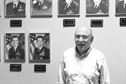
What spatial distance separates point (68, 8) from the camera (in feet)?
9.10

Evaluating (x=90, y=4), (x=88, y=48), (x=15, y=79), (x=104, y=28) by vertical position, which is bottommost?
(x=15, y=79)

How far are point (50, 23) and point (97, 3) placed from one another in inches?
19.0

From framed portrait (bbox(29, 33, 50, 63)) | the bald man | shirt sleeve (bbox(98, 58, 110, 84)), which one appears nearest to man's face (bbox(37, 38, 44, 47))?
framed portrait (bbox(29, 33, 50, 63))

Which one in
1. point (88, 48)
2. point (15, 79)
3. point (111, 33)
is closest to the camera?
point (88, 48)

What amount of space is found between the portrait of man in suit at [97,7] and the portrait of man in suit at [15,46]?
701 millimetres

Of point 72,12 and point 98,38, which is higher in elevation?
point 72,12

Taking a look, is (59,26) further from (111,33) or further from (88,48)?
(88,48)

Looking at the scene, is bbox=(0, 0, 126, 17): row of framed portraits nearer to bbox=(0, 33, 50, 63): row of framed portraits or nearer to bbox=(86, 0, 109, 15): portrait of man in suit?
bbox=(86, 0, 109, 15): portrait of man in suit

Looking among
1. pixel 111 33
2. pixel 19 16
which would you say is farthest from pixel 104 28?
pixel 19 16

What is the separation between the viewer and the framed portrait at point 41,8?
9.24 ft

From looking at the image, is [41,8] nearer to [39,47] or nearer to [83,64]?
[39,47]

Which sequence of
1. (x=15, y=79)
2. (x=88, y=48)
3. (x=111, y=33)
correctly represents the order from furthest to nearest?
(x=15, y=79) < (x=111, y=33) < (x=88, y=48)

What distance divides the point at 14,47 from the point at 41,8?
464 mm

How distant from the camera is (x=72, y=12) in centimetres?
276
